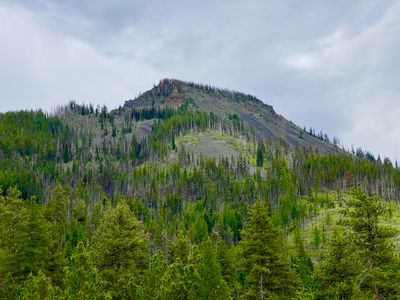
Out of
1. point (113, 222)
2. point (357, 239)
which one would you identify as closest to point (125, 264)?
point (113, 222)

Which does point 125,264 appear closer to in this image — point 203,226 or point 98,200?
point 203,226

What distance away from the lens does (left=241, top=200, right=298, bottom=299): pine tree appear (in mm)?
32375

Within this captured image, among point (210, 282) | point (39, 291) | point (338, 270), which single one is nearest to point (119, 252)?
point (39, 291)

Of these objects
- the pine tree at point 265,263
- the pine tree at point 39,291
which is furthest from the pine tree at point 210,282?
the pine tree at point 39,291

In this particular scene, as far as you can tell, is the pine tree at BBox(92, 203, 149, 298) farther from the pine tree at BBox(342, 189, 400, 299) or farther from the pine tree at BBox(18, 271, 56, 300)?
the pine tree at BBox(342, 189, 400, 299)

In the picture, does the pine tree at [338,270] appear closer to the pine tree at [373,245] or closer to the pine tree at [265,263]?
the pine tree at [265,263]

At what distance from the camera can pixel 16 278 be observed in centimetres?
3844

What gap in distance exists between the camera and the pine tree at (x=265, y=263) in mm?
32375

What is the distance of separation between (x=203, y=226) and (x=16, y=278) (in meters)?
102

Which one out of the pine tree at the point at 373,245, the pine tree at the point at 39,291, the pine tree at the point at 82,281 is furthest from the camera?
the pine tree at the point at 373,245

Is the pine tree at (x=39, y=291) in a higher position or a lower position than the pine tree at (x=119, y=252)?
lower

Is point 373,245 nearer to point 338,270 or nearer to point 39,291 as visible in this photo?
point 338,270

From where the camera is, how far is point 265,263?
32.8 metres

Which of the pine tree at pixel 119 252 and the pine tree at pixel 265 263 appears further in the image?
the pine tree at pixel 119 252
